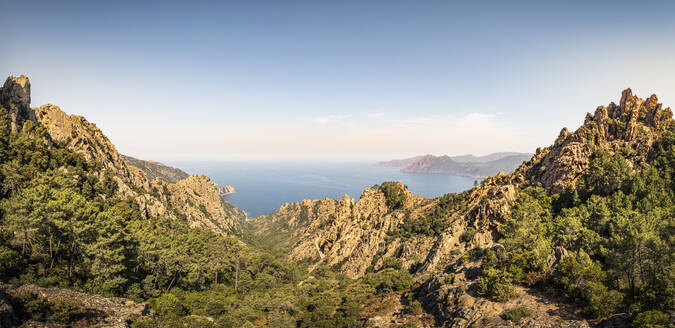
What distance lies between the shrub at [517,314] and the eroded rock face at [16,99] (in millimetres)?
103529

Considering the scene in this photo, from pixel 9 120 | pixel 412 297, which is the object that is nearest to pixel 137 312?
pixel 412 297

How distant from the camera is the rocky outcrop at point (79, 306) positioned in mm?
20444

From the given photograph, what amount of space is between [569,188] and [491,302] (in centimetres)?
4808

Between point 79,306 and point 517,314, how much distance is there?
137ft

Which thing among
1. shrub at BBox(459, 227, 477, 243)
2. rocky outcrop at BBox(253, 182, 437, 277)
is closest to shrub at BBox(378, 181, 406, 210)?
rocky outcrop at BBox(253, 182, 437, 277)

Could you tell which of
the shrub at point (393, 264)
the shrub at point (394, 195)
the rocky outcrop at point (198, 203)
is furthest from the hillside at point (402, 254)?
the rocky outcrop at point (198, 203)

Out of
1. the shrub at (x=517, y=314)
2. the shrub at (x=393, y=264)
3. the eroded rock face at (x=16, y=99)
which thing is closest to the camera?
the shrub at (x=517, y=314)

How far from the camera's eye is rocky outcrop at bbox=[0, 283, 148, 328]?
67.1ft

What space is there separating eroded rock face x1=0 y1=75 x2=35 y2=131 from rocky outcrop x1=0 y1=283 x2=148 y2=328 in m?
62.7

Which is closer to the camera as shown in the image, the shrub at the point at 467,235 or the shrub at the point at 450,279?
the shrub at the point at 450,279

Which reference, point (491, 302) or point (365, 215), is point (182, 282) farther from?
point (365, 215)

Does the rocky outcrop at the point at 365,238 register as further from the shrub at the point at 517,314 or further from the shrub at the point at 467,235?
the shrub at the point at 517,314

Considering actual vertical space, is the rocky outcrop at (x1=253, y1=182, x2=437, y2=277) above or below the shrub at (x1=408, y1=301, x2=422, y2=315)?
below

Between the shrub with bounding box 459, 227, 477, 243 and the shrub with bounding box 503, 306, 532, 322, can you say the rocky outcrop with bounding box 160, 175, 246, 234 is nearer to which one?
the shrub with bounding box 459, 227, 477, 243
